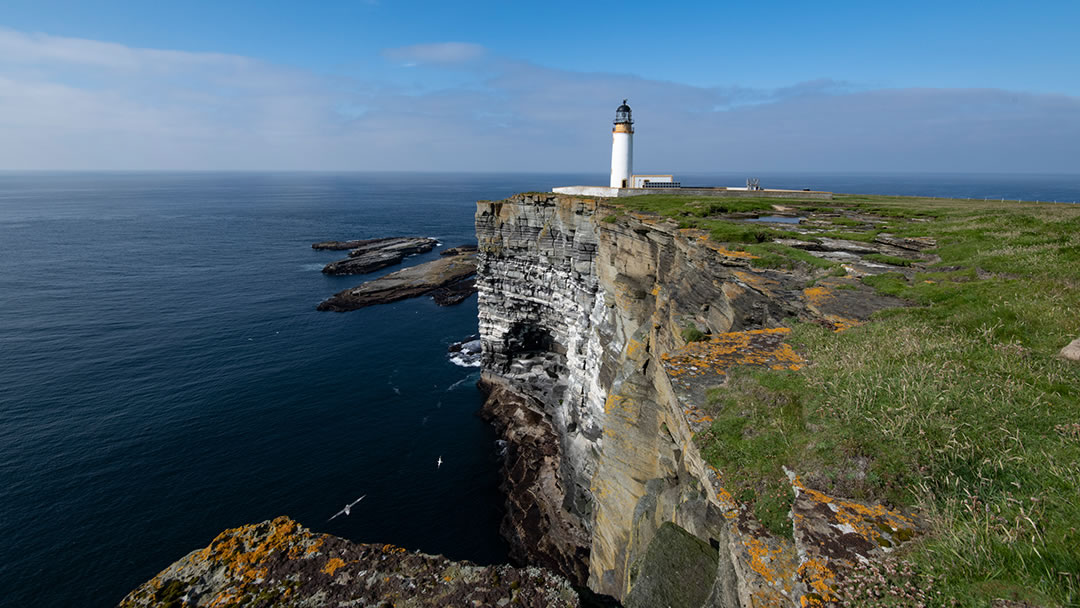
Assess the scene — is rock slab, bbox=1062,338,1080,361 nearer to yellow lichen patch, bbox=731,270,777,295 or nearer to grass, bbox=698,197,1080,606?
grass, bbox=698,197,1080,606

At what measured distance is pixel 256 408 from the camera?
119 ft

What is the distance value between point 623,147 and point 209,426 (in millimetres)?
43654

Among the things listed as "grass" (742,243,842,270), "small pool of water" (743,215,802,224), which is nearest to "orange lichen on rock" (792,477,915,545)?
"grass" (742,243,842,270)

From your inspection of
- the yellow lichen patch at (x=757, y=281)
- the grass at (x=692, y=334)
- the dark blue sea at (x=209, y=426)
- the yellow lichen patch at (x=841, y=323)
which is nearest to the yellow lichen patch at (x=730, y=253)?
the yellow lichen patch at (x=757, y=281)

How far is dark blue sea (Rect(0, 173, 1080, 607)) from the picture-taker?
24984 mm

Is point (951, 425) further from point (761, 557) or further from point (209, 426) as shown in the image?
point (209, 426)

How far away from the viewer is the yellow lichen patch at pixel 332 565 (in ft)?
20.5

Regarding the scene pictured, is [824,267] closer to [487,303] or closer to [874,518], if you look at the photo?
[874,518]

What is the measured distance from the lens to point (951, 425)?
5.30 metres

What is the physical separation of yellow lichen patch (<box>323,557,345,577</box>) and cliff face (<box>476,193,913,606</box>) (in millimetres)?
4757

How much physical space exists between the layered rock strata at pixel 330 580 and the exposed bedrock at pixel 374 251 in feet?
254

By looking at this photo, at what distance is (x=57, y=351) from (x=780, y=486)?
6254 cm

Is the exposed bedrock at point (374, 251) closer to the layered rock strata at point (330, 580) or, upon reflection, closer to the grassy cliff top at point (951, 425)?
the layered rock strata at point (330, 580)

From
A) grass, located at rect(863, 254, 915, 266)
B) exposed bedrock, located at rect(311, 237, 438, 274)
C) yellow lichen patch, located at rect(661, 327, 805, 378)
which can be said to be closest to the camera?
yellow lichen patch, located at rect(661, 327, 805, 378)
